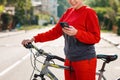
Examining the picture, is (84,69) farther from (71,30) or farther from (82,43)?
(71,30)

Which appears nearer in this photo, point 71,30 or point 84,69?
point 71,30

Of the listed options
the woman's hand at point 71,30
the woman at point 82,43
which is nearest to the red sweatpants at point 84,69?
the woman at point 82,43

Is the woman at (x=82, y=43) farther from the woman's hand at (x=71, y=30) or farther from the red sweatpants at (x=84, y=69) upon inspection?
the woman's hand at (x=71, y=30)

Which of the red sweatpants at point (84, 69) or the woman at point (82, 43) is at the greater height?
the woman at point (82, 43)

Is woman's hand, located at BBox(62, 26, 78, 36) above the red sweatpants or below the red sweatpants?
above

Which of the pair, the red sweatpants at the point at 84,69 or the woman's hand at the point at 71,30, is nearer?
the woman's hand at the point at 71,30

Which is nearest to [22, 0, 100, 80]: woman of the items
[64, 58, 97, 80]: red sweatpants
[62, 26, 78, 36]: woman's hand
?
[64, 58, 97, 80]: red sweatpants

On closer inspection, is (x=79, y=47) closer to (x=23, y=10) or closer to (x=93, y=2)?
(x=93, y=2)

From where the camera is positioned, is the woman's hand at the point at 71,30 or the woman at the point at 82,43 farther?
the woman at the point at 82,43

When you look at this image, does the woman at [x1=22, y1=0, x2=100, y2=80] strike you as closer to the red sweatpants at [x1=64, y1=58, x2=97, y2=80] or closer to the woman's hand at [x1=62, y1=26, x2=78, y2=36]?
the red sweatpants at [x1=64, y1=58, x2=97, y2=80]

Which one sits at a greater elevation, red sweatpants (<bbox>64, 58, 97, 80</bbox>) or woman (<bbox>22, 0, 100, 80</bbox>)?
woman (<bbox>22, 0, 100, 80</bbox>)

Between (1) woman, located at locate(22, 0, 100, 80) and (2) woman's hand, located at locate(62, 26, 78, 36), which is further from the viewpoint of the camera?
(1) woman, located at locate(22, 0, 100, 80)

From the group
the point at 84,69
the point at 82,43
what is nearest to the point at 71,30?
the point at 82,43

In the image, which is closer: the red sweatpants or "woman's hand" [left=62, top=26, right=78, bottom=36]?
"woman's hand" [left=62, top=26, right=78, bottom=36]
